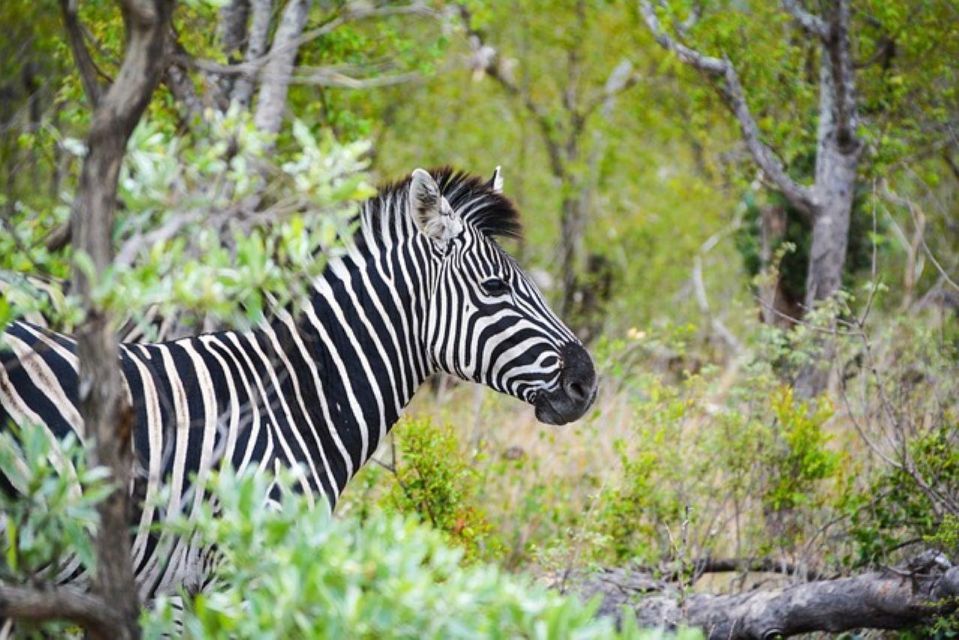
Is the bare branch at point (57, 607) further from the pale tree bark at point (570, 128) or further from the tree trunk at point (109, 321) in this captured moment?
the pale tree bark at point (570, 128)

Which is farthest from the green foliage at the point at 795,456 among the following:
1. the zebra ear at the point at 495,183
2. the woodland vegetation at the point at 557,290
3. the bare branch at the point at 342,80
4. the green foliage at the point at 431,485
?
the bare branch at the point at 342,80

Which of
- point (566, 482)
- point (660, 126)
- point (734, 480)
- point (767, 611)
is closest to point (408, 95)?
point (660, 126)

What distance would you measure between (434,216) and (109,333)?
2424mm

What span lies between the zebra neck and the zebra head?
11cm

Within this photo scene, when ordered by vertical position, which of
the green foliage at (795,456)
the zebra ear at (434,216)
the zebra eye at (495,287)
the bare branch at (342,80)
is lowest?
the green foliage at (795,456)

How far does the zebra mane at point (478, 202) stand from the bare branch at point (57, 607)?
300 cm

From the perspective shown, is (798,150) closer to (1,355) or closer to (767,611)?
(767,611)

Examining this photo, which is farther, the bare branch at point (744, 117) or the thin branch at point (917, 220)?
the bare branch at point (744, 117)

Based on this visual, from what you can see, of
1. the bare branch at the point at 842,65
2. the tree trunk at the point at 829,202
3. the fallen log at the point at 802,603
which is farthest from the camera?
the tree trunk at the point at 829,202

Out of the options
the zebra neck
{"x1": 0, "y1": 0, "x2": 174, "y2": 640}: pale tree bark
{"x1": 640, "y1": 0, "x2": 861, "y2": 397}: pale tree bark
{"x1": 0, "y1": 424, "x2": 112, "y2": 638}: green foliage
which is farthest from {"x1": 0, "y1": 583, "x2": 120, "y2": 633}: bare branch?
{"x1": 640, "y1": 0, "x2": 861, "y2": 397}: pale tree bark

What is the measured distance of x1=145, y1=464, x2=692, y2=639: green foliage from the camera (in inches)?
122

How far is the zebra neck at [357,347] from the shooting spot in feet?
17.3

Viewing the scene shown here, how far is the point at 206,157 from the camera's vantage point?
3.57m

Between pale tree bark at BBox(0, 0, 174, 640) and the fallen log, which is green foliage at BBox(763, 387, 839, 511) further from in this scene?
pale tree bark at BBox(0, 0, 174, 640)
